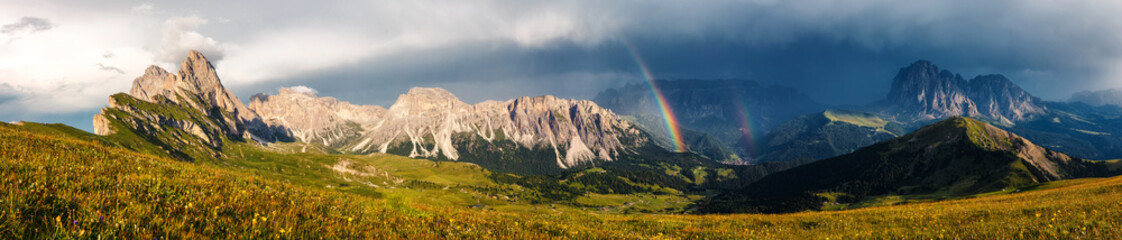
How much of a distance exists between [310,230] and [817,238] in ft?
51.7

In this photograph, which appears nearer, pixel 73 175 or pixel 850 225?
pixel 73 175

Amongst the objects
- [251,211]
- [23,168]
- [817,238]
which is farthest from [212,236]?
[817,238]

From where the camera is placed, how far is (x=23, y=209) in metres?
5.08

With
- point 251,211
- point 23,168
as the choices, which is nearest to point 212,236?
point 251,211

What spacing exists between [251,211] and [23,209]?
2.48 m

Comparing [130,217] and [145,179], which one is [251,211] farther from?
[145,179]

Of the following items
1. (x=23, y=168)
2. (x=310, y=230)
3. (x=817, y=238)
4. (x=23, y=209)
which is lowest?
(x=817, y=238)

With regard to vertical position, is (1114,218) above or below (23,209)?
below

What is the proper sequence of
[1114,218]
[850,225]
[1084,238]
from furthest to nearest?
[850,225], [1114,218], [1084,238]

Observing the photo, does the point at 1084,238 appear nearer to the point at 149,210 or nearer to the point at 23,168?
the point at 149,210

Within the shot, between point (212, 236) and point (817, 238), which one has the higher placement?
point (212, 236)

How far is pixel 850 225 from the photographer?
17875 millimetres

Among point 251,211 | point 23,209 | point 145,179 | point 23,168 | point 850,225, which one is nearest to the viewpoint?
point 23,209

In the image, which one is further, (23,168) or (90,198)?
(23,168)
